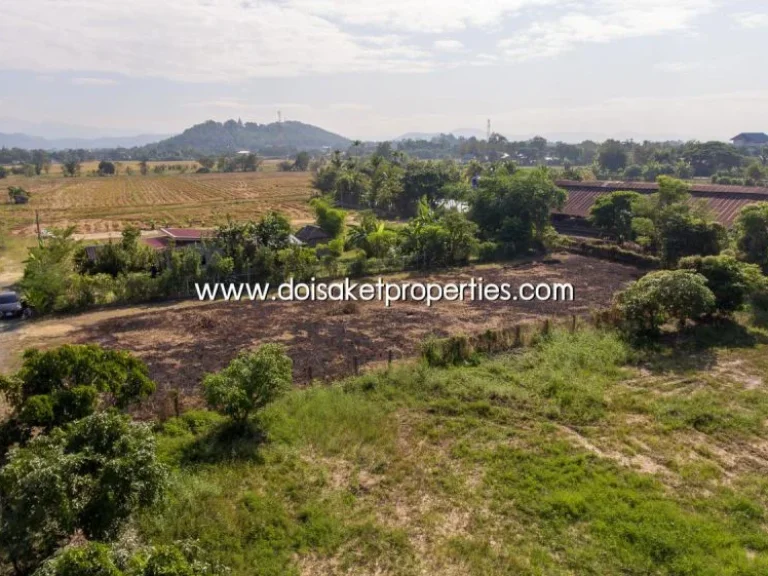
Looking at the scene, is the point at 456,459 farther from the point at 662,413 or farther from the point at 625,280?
the point at 625,280

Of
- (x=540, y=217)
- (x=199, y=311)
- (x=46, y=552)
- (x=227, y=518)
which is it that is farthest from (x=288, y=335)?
(x=540, y=217)

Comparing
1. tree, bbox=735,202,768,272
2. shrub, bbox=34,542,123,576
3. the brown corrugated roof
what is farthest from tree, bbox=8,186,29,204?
tree, bbox=735,202,768,272

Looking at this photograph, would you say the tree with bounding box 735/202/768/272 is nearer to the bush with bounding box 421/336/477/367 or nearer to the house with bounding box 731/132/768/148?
the bush with bounding box 421/336/477/367

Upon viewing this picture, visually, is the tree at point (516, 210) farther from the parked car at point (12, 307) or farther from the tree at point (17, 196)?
the tree at point (17, 196)

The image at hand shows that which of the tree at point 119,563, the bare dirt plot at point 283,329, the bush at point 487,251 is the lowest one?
the bare dirt plot at point 283,329

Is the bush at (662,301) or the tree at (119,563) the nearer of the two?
the tree at (119,563)

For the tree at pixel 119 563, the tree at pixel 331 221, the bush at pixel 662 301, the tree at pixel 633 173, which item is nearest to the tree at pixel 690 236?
the bush at pixel 662 301

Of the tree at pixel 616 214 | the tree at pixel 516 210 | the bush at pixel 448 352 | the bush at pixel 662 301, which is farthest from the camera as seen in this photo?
the tree at pixel 616 214
